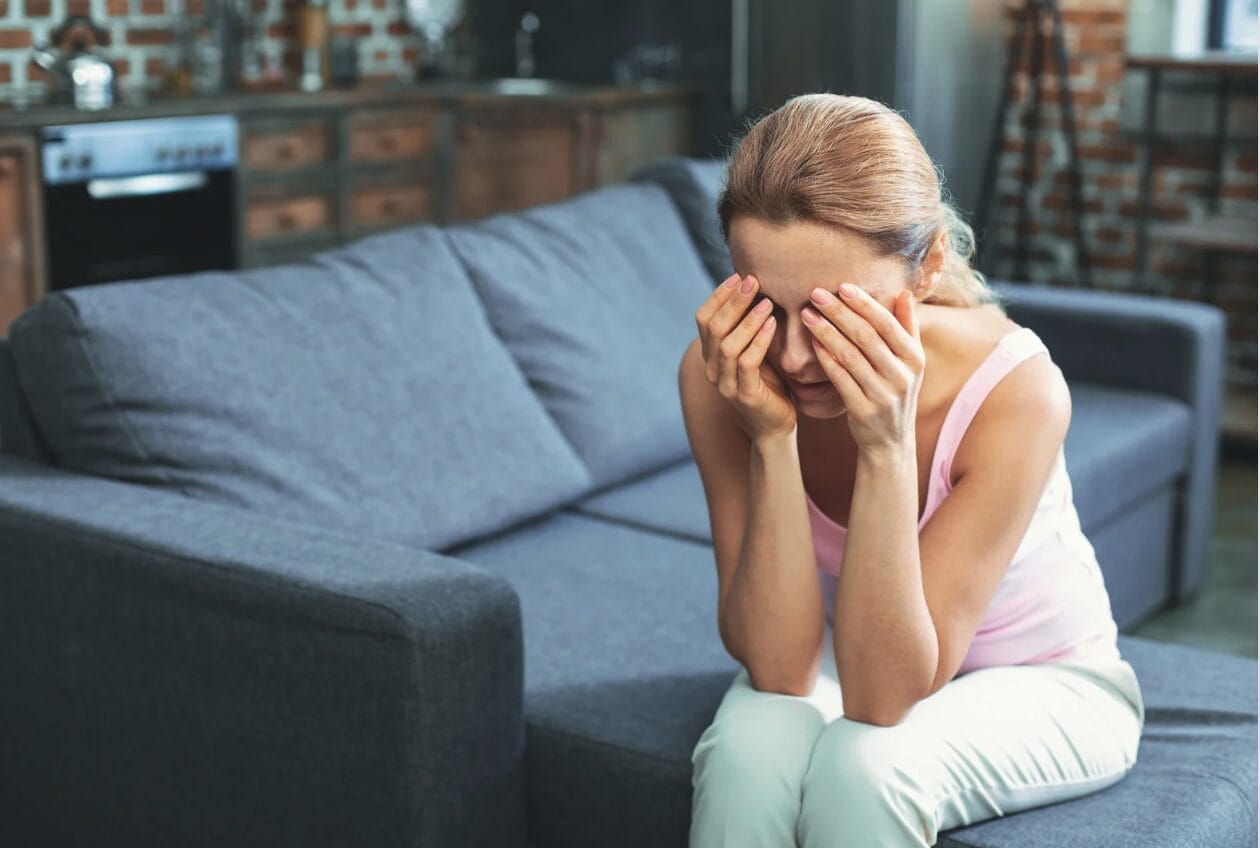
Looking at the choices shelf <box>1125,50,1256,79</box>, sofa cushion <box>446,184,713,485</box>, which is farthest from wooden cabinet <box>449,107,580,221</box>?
sofa cushion <box>446,184,713,485</box>

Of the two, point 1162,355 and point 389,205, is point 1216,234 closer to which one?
point 1162,355

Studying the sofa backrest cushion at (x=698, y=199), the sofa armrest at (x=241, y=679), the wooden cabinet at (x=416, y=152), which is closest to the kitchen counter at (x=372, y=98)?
the wooden cabinet at (x=416, y=152)

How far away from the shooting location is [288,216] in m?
4.72

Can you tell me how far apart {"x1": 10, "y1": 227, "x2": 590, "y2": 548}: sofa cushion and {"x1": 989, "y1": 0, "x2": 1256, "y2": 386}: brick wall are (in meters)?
3.07

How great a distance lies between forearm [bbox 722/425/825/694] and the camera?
156 centimetres

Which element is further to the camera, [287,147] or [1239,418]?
[287,147]

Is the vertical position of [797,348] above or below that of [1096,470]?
above

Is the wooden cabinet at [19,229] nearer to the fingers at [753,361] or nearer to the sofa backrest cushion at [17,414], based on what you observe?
the sofa backrest cushion at [17,414]

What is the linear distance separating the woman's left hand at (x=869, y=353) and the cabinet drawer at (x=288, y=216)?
3.42 m

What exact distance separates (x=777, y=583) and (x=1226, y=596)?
2.18 metres

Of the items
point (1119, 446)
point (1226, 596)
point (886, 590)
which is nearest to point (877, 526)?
point (886, 590)

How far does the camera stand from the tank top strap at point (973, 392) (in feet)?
5.19

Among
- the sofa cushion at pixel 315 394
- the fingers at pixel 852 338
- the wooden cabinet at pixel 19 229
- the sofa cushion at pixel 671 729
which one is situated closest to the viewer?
the fingers at pixel 852 338

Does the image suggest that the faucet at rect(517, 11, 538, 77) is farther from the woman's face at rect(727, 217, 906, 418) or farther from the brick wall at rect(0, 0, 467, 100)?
the woman's face at rect(727, 217, 906, 418)
